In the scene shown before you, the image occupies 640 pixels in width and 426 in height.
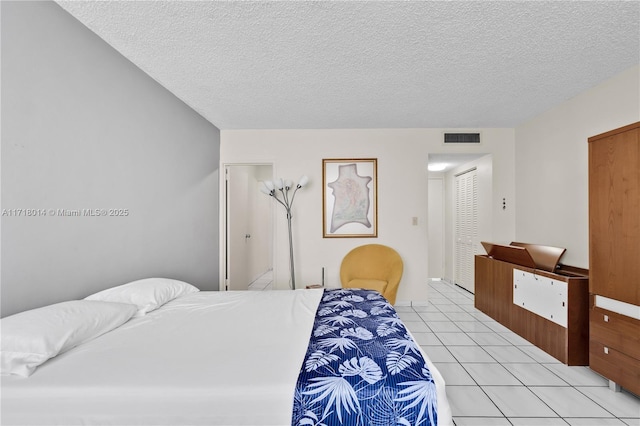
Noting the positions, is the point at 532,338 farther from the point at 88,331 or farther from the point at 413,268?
the point at 88,331

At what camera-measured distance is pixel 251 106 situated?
320 centimetres

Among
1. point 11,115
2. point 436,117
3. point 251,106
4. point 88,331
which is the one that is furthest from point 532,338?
point 11,115

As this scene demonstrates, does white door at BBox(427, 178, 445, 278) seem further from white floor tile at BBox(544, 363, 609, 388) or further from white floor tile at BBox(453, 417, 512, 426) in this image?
white floor tile at BBox(453, 417, 512, 426)

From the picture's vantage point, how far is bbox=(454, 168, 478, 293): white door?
4.55 m

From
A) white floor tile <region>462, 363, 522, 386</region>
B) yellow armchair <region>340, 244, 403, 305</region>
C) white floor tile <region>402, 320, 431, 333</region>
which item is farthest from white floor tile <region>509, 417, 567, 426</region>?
yellow armchair <region>340, 244, 403, 305</region>

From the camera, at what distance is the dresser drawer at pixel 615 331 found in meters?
1.89

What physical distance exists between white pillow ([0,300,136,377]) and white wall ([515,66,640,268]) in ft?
13.1

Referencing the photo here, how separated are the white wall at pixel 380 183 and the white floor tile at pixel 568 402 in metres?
1.92

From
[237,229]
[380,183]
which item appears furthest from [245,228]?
[380,183]

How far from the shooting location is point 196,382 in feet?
3.59

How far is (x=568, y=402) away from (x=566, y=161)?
2.33 m

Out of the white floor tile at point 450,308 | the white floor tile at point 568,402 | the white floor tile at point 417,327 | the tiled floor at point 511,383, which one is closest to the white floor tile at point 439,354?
the tiled floor at point 511,383

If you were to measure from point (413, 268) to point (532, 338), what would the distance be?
151 centimetres

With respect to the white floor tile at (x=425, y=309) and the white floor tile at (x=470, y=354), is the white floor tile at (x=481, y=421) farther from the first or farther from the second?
the white floor tile at (x=425, y=309)
